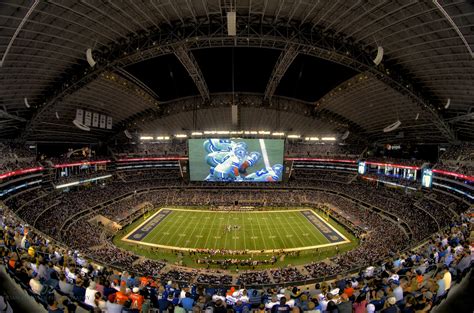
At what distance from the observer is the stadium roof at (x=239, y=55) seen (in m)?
20.6

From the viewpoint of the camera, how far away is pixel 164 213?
1816 inches

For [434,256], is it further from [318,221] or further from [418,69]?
[318,221]

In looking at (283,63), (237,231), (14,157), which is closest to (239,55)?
(283,63)

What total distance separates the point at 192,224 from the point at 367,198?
32.6 m

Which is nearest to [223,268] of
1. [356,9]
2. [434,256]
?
[434,256]

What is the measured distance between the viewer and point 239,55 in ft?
Answer: 113

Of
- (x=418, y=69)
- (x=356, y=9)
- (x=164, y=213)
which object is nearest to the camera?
(x=356, y=9)

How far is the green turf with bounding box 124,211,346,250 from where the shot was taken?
112 ft

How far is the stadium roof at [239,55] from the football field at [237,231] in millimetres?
20518

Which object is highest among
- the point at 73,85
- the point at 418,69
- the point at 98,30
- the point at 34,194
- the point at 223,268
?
the point at 98,30

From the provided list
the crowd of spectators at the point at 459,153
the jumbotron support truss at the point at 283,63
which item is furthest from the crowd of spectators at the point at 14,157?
the crowd of spectators at the point at 459,153

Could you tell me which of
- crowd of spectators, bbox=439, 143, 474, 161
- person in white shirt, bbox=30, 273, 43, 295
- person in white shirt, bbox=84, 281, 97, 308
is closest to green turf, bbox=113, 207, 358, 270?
crowd of spectators, bbox=439, 143, 474, 161

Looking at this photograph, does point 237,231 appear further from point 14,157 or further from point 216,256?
point 14,157

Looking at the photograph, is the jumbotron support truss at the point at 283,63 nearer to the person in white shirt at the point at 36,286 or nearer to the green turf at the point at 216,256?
the green turf at the point at 216,256
